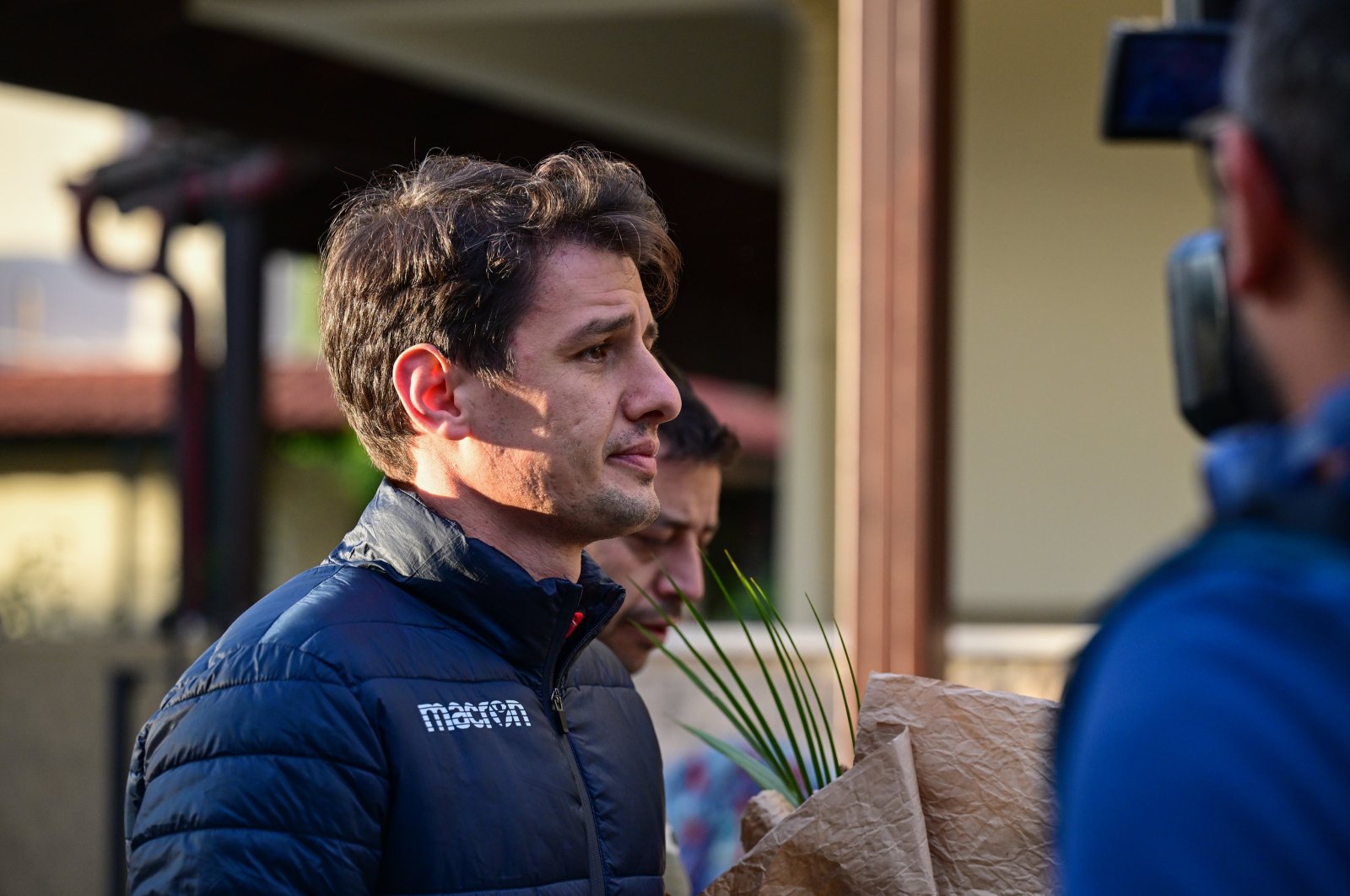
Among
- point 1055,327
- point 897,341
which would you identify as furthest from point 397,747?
point 1055,327

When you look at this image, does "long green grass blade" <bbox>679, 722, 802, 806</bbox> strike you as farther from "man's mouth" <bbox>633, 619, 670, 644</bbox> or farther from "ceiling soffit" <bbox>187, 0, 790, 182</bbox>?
"ceiling soffit" <bbox>187, 0, 790, 182</bbox>

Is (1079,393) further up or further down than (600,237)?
further down

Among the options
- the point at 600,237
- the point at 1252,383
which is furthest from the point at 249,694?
the point at 1252,383

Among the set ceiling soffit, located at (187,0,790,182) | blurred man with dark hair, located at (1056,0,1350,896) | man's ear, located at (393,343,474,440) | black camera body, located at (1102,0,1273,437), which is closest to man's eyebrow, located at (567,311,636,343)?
man's ear, located at (393,343,474,440)

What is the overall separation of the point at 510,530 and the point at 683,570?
664 millimetres

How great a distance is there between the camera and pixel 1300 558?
73cm

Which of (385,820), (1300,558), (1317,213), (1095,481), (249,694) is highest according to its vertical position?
(1317,213)

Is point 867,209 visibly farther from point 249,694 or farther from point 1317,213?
point 1317,213

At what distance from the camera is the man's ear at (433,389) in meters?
1.70

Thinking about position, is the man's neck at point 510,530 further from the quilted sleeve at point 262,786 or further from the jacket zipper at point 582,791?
the quilted sleeve at point 262,786

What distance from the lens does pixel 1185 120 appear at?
0.96m

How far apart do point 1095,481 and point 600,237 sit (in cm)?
536

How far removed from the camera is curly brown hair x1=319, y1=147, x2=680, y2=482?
5.55 feet

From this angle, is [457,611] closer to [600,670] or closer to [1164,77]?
[600,670]
